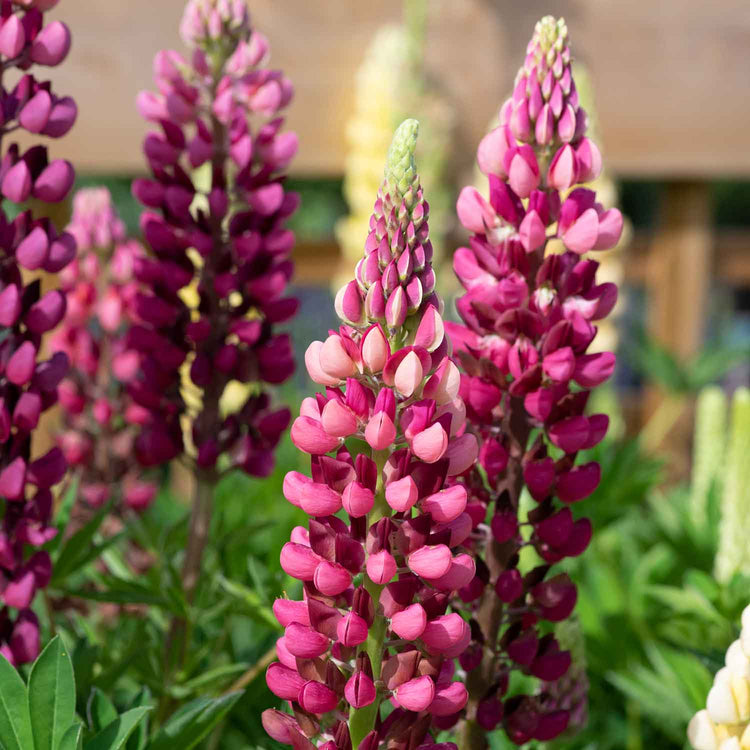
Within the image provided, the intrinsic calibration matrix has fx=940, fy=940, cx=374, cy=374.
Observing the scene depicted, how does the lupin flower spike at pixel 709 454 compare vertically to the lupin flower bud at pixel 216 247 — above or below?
below

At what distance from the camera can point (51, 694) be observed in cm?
53

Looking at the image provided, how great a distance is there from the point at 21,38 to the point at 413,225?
328 millimetres

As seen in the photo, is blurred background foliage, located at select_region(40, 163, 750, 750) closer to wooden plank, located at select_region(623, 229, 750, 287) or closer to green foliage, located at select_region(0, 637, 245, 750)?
green foliage, located at select_region(0, 637, 245, 750)

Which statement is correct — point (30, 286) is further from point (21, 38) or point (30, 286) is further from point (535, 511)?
point (535, 511)

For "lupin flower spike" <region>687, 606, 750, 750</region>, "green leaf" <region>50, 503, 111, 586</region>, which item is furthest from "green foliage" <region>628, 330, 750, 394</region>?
"lupin flower spike" <region>687, 606, 750, 750</region>

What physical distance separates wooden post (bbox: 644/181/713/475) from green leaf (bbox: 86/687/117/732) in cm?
191

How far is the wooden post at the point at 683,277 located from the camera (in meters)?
2.33

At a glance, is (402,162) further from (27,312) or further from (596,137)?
(596,137)

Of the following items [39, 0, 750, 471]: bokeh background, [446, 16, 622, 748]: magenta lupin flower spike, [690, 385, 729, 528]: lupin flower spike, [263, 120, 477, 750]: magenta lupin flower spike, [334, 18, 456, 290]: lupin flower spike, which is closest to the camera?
[263, 120, 477, 750]: magenta lupin flower spike

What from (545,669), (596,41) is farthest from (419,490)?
(596,41)

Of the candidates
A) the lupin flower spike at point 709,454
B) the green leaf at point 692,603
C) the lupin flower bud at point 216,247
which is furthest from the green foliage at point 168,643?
the lupin flower spike at point 709,454

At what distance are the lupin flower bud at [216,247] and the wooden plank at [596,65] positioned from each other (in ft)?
2.96

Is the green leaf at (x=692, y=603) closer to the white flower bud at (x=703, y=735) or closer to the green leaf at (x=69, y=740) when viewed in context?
the white flower bud at (x=703, y=735)

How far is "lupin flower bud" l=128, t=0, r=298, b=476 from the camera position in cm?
77
